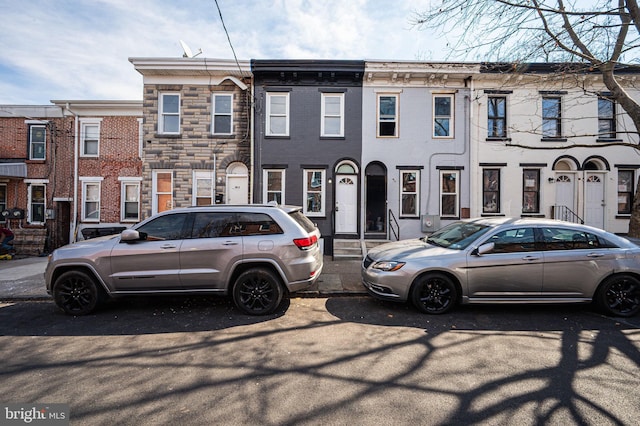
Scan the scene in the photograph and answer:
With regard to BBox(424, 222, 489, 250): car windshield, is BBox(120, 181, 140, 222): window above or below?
above

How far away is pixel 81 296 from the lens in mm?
4961

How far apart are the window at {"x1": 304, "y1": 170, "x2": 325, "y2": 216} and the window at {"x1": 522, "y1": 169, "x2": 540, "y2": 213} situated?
25.5ft

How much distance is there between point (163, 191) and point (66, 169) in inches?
237

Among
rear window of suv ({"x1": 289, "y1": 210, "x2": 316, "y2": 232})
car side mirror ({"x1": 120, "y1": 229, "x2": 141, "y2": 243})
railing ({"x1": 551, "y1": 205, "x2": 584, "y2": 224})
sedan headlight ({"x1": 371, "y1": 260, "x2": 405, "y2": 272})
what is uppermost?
railing ({"x1": 551, "y1": 205, "x2": 584, "y2": 224})

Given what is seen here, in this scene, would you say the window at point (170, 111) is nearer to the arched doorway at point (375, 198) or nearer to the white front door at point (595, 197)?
the arched doorway at point (375, 198)

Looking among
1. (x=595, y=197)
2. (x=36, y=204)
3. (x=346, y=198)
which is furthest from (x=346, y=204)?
(x=36, y=204)

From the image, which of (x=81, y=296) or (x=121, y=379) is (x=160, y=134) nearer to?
(x=81, y=296)

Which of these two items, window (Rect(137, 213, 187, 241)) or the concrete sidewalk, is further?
the concrete sidewalk

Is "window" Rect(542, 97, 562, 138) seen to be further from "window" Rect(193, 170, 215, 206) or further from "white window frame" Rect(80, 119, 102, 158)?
"white window frame" Rect(80, 119, 102, 158)

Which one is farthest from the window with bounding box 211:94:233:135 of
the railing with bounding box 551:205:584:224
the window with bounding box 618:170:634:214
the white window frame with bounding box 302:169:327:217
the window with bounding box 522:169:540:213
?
the window with bounding box 618:170:634:214

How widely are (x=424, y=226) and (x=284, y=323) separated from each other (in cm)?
778

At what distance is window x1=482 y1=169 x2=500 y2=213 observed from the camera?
11148 millimetres

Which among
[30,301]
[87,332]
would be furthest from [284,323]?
[30,301]

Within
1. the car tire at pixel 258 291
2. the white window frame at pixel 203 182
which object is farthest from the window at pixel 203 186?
the car tire at pixel 258 291
